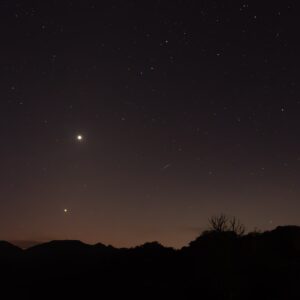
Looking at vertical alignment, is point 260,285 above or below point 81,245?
below

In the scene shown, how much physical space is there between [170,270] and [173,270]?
1.38 feet

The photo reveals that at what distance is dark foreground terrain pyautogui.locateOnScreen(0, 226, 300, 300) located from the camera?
3803 cm

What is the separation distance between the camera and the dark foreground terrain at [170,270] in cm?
3803

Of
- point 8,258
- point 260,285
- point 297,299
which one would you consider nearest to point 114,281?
point 260,285

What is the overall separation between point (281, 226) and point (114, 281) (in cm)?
2030

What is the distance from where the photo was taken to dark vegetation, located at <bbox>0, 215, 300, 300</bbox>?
3806 centimetres

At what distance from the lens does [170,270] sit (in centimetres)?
4856

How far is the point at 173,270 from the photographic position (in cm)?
4828

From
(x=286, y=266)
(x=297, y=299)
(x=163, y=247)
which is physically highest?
(x=163, y=247)

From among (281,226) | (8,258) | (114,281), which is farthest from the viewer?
(8,258)

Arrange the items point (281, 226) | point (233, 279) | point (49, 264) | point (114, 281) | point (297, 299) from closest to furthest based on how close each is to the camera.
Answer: point (297, 299) → point (233, 279) → point (114, 281) → point (281, 226) → point (49, 264)

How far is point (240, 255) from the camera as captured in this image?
141 feet

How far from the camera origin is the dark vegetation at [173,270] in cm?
3806

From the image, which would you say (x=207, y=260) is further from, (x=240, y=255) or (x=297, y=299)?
(x=297, y=299)
